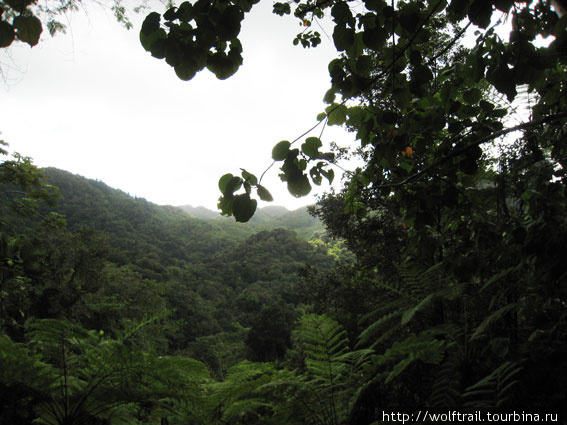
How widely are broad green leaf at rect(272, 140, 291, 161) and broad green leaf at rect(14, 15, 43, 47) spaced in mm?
524

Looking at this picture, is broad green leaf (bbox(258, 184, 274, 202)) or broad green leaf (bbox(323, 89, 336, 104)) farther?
broad green leaf (bbox(323, 89, 336, 104))

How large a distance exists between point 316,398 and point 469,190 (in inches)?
54.2

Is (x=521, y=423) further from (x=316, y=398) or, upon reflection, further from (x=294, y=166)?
(x=294, y=166)

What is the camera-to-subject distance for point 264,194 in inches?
26.7

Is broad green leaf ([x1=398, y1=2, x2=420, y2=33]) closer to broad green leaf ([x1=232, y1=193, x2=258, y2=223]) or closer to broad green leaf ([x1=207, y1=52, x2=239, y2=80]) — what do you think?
broad green leaf ([x1=207, y1=52, x2=239, y2=80])

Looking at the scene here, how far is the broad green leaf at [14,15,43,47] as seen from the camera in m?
0.54

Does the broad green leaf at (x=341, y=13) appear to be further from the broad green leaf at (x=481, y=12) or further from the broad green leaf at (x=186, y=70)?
the broad green leaf at (x=186, y=70)

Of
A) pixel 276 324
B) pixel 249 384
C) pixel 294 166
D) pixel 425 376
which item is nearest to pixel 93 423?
pixel 249 384

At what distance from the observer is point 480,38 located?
2.58 feet

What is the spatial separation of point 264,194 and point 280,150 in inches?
5.0

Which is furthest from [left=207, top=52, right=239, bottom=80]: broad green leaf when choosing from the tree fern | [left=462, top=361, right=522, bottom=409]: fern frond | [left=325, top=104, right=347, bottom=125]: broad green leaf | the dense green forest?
the tree fern

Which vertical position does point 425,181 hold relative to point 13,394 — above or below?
above

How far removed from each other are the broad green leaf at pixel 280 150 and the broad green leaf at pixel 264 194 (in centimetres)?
10

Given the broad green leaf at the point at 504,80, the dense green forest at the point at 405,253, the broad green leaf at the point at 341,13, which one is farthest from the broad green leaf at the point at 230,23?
the broad green leaf at the point at 504,80
